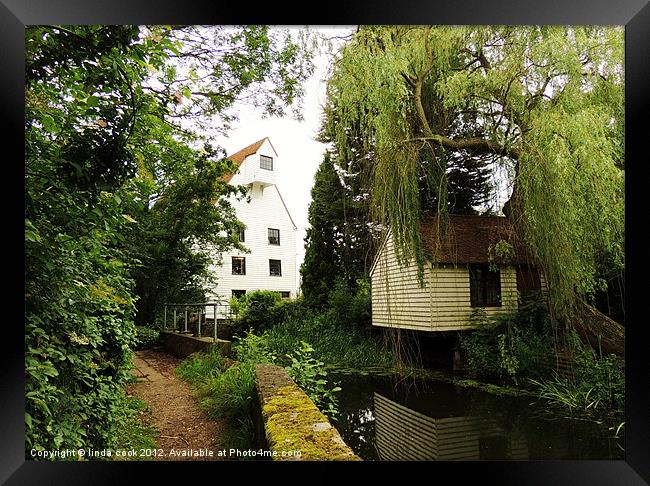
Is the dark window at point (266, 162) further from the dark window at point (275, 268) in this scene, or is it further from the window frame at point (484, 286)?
the window frame at point (484, 286)

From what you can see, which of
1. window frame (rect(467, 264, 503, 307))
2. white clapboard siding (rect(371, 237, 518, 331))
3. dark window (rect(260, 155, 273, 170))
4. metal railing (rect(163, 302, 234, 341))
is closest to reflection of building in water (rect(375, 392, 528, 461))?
white clapboard siding (rect(371, 237, 518, 331))

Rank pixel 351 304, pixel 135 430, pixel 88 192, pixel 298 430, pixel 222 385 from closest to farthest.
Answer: pixel 88 192, pixel 298 430, pixel 135 430, pixel 222 385, pixel 351 304

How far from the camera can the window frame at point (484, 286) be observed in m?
3.21

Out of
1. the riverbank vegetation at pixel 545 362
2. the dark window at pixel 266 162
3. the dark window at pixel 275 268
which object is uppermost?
the dark window at pixel 266 162

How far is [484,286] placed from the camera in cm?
322

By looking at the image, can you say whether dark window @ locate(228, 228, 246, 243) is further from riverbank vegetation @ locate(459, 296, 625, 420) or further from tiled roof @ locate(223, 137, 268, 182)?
riverbank vegetation @ locate(459, 296, 625, 420)

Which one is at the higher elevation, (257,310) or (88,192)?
(88,192)

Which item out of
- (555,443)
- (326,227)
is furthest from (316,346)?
(555,443)

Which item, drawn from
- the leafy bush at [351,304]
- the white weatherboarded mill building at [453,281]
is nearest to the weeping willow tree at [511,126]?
the white weatherboarded mill building at [453,281]

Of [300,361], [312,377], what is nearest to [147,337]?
[300,361]

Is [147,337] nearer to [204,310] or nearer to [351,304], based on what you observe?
[204,310]

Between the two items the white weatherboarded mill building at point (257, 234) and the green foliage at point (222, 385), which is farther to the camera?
the white weatherboarded mill building at point (257, 234)

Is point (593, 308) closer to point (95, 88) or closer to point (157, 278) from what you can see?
point (157, 278)
